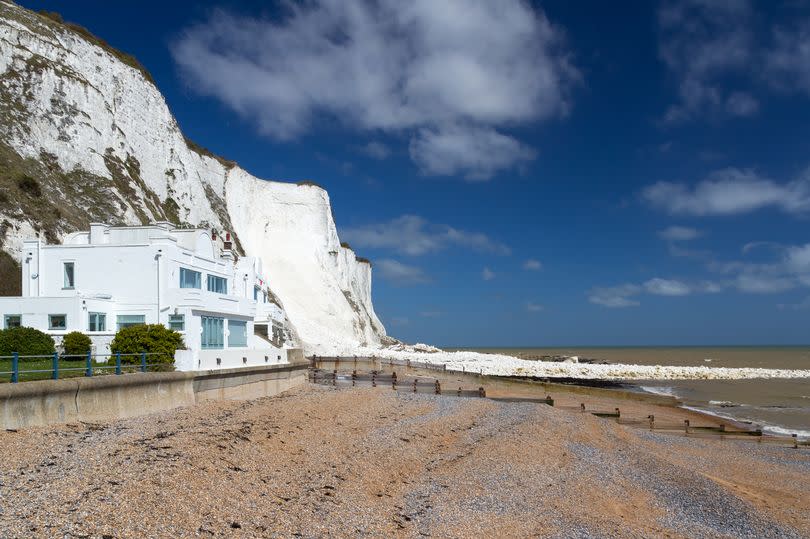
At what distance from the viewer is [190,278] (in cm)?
2830

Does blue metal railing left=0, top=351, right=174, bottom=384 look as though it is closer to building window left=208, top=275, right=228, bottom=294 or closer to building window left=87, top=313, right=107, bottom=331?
building window left=87, top=313, right=107, bottom=331

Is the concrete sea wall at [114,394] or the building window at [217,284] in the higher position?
the building window at [217,284]

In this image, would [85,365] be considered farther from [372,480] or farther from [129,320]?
[372,480]

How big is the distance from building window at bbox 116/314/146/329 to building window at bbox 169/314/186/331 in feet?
5.02

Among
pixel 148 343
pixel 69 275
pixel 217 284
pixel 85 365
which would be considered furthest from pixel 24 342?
pixel 217 284

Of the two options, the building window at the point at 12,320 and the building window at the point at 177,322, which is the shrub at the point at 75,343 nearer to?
the building window at the point at 177,322

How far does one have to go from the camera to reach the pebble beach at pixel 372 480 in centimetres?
1018

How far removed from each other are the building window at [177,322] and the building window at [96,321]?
2732 millimetres

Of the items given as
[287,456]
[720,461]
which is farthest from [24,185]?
[720,461]

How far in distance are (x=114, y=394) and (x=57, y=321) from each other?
8848mm

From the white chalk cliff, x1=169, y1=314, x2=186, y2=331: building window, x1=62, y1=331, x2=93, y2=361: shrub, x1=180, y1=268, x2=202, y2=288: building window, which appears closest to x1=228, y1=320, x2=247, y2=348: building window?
x1=180, y1=268, x2=202, y2=288: building window

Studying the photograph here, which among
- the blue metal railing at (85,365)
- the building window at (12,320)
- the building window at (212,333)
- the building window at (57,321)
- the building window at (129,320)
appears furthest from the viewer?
the building window at (212,333)

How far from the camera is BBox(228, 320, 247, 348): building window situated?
2916cm

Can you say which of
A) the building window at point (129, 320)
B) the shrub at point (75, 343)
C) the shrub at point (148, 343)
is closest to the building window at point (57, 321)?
the building window at point (129, 320)
